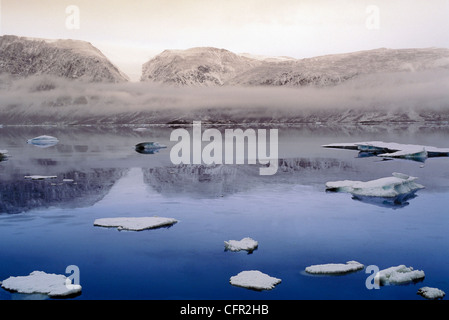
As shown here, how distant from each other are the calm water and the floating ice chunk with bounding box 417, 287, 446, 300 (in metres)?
0.23

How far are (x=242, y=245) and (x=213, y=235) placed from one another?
178 centimetres

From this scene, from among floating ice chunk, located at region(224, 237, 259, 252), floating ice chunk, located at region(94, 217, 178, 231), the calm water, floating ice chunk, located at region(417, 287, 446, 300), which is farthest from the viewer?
floating ice chunk, located at region(94, 217, 178, 231)

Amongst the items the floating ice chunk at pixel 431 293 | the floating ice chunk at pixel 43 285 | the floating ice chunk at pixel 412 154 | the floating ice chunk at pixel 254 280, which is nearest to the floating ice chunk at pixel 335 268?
the floating ice chunk at pixel 254 280

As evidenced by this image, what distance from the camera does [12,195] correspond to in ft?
72.3

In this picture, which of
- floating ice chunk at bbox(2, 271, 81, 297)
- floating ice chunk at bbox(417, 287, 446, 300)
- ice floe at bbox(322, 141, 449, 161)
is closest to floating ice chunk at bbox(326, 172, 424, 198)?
floating ice chunk at bbox(417, 287, 446, 300)

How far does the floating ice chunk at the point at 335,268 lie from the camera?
11.5 metres

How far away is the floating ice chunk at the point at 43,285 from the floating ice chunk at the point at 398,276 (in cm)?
692

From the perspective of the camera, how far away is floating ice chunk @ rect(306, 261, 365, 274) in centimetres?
1147

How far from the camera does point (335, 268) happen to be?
11.6m

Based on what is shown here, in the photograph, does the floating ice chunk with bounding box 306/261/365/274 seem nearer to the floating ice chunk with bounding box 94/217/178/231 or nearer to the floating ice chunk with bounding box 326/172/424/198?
the floating ice chunk with bounding box 94/217/178/231

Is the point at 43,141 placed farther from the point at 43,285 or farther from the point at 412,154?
the point at 43,285

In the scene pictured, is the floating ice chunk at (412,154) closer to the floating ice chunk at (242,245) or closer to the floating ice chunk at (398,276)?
the floating ice chunk at (242,245)
